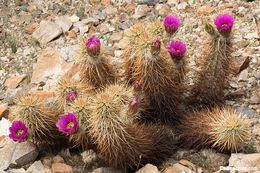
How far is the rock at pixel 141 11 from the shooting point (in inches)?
283

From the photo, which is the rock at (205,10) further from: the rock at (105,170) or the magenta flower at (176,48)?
the rock at (105,170)

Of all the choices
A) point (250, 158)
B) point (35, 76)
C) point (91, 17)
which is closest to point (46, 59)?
point (35, 76)

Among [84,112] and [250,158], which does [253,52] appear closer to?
[250,158]

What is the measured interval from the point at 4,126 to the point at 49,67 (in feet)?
4.40

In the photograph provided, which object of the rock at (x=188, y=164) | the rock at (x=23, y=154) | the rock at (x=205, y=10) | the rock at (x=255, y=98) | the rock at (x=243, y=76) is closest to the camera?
the rock at (x=188, y=164)

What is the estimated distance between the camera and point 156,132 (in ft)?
15.1

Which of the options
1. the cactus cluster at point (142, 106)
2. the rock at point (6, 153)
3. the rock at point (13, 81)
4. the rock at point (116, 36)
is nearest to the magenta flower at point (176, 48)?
the cactus cluster at point (142, 106)

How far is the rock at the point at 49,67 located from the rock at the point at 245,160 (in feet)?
8.86

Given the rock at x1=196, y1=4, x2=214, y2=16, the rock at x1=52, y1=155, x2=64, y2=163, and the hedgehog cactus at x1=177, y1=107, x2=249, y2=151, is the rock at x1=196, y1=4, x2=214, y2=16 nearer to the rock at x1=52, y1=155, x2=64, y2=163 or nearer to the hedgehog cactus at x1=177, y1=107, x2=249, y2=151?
the hedgehog cactus at x1=177, y1=107, x2=249, y2=151

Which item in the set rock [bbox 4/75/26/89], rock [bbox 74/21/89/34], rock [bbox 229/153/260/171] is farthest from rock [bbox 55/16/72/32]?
rock [bbox 229/153/260/171]

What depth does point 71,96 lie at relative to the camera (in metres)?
4.28

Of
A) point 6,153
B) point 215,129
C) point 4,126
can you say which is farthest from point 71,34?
point 215,129

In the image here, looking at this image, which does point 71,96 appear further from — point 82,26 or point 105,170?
point 82,26

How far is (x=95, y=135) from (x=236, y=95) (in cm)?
201
